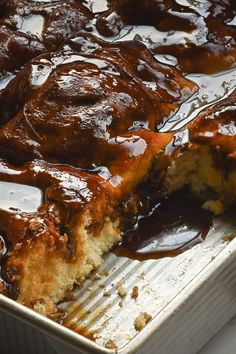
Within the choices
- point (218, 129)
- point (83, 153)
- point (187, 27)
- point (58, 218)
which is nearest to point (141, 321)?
point (58, 218)

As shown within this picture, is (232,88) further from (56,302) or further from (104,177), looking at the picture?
(56,302)

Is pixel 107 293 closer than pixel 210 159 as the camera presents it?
Yes

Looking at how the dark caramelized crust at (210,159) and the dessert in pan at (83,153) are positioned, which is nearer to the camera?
the dessert in pan at (83,153)

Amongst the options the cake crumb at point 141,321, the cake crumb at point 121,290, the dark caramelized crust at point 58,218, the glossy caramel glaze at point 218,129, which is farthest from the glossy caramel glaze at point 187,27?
the cake crumb at point 141,321

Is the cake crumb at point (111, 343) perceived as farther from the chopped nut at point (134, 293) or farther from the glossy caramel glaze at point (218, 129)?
the glossy caramel glaze at point (218, 129)

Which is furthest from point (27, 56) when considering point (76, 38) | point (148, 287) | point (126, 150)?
point (148, 287)

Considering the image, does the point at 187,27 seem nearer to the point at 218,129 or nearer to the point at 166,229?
the point at 218,129

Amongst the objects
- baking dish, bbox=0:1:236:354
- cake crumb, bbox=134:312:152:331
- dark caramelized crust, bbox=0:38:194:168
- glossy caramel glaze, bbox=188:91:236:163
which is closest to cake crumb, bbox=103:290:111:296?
baking dish, bbox=0:1:236:354
